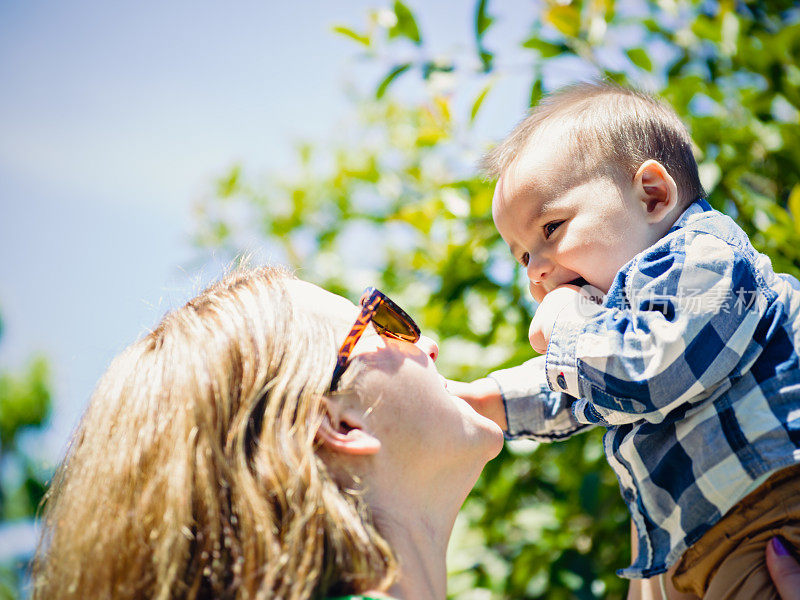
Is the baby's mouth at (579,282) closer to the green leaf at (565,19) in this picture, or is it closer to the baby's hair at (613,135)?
Result: the baby's hair at (613,135)

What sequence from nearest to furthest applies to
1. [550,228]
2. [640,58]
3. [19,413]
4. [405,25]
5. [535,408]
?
[550,228]
[535,408]
[640,58]
[405,25]
[19,413]

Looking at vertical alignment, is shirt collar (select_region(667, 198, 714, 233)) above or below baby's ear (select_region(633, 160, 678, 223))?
below

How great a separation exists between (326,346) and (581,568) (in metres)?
1.48

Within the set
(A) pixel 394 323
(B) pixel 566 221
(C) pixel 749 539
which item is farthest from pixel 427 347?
(C) pixel 749 539

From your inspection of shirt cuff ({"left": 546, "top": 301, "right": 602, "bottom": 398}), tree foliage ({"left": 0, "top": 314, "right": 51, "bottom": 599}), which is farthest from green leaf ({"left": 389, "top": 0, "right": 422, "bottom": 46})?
tree foliage ({"left": 0, "top": 314, "right": 51, "bottom": 599})

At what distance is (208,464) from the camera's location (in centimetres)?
122

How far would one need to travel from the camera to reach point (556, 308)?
4.84ft

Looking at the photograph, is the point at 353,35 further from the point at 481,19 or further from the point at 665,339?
the point at 665,339

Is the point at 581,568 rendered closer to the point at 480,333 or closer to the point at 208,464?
the point at 480,333

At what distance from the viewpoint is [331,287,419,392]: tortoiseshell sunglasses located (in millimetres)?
1400

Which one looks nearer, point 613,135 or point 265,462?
point 265,462

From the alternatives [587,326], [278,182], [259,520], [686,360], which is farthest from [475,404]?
[278,182]

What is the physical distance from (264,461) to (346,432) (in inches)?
8.2

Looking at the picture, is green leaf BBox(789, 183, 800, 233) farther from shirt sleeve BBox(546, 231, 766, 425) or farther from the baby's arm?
the baby's arm
